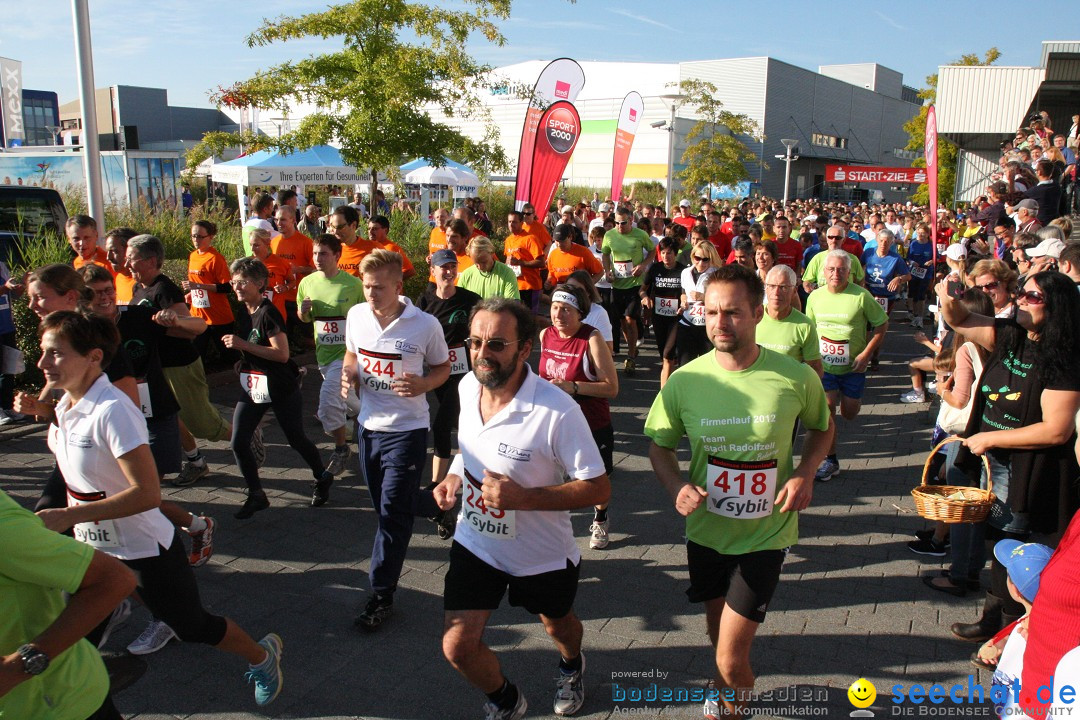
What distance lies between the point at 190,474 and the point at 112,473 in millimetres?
3408

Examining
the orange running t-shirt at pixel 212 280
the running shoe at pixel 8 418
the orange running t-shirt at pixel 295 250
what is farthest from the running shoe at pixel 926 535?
the running shoe at pixel 8 418

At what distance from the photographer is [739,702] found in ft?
10.2

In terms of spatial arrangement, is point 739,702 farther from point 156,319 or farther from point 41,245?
point 41,245

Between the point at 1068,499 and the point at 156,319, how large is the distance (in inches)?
208

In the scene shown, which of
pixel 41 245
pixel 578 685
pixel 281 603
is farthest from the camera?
pixel 41 245

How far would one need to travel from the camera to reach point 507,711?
10.6 ft

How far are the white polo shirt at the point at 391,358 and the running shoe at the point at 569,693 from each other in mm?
1606

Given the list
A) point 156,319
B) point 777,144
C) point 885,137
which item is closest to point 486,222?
point 156,319

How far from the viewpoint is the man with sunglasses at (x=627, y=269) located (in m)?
10.6

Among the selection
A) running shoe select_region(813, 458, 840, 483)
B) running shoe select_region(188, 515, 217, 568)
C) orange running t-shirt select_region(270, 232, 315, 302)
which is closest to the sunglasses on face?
running shoe select_region(188, 515, 217, 568)

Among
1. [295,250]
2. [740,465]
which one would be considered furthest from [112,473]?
[295,250]

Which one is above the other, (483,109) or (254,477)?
(483,109)

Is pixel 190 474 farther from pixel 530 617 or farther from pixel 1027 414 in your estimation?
pixel 1027 414

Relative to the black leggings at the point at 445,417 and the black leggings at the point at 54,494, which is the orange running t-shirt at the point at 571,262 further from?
the black leggings at the point at 54,494
